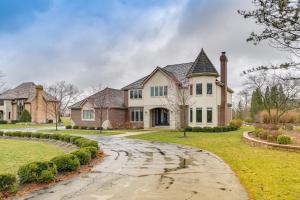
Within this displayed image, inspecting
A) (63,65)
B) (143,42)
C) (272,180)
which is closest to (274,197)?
(272,180)

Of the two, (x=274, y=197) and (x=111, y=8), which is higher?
(x=111, y=8)

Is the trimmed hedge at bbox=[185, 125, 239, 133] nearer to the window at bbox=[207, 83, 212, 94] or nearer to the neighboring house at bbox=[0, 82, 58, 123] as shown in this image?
the window at bbox=[207, 83, 212, 94]

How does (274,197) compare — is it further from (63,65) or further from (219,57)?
(63,65)

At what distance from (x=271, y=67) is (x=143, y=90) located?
110 ft

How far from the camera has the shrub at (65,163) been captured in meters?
12.4

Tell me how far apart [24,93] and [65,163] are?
55.4m

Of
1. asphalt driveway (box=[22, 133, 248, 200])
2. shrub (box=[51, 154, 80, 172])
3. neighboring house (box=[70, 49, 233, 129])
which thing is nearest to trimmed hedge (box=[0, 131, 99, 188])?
shrub (box=[51, 154, 80, 172])

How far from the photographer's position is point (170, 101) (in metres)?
38.9

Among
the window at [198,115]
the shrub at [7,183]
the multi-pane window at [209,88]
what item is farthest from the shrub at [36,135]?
the shrub at [7,183]

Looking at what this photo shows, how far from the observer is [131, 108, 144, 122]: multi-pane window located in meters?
42.5

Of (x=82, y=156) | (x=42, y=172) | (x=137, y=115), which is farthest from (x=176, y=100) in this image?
(x=42, y=172)

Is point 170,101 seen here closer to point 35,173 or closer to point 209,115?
point 209,115

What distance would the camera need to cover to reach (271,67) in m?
8.37

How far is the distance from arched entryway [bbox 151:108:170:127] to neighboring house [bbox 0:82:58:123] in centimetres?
2739
